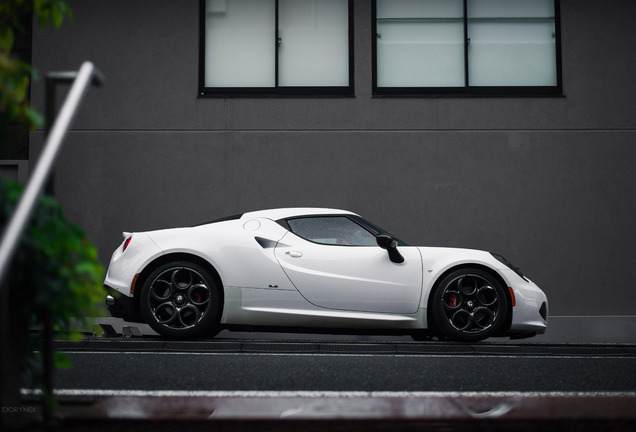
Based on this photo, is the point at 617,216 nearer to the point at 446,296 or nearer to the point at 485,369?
the point at 446,296

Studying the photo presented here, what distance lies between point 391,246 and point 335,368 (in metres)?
2.50

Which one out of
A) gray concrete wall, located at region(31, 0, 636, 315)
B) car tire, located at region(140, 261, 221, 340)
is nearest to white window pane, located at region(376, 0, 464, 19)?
gray concrete wall, located at region(31, 0, 636, 315)

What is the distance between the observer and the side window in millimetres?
8453

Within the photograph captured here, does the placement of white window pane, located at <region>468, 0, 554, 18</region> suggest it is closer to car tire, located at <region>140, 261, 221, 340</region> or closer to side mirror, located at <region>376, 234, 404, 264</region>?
side mirror, located at <region>376, 234, 404, 264</region>

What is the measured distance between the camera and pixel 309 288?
8.12 metres

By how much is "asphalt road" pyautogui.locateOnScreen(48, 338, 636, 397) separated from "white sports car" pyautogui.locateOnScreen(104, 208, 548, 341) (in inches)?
9.2

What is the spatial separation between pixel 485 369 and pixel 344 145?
682cm

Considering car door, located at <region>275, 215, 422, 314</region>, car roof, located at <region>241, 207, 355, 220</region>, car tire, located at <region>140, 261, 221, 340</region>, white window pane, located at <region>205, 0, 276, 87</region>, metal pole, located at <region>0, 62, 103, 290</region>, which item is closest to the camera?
metal pole, located at <region>0, 62, 103, 290</region>

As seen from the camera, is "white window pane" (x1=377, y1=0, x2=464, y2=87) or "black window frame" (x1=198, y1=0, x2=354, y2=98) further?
"white window pane" (x1=377, y1=0, x2=464, y2=87)

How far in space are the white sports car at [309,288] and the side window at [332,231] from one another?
7.2 inches

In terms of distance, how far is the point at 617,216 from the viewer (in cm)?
1227

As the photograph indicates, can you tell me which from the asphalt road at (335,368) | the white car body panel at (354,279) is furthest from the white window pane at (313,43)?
the asphalt road at (335,368)

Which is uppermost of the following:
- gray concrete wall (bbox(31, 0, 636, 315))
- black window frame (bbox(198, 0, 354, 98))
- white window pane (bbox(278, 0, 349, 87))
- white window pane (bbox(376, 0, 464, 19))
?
white window pane (bbox(376, 0, 464, 19))

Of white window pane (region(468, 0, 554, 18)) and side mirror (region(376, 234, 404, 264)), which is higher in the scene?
white window pane (region(468, 0, 554, 18))
